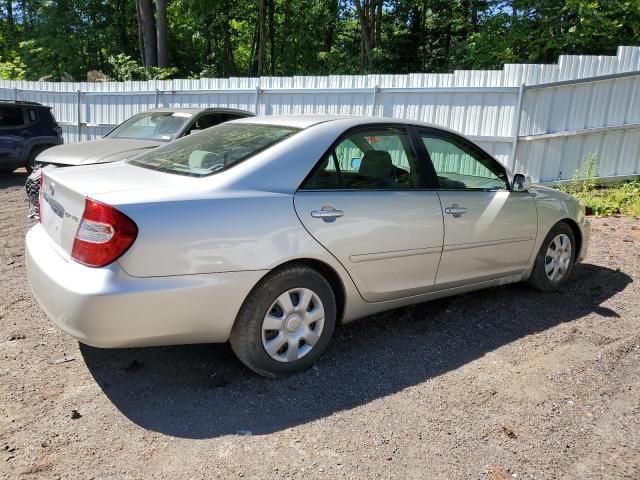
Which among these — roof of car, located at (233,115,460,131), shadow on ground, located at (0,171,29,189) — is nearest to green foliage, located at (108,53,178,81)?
shadow on ground, located at (0,171,29,189)

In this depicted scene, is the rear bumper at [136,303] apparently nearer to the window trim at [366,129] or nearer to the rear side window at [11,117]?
the window trim at [366,129]

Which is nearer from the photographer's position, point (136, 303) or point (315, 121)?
point (136, 303)

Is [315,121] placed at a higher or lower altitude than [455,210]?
higher

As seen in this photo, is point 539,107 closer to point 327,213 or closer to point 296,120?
point 296,120

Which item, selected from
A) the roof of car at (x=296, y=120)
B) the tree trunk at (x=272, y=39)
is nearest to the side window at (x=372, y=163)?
the roof of car at (x=296, y=120)

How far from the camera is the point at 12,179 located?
11.8 metres

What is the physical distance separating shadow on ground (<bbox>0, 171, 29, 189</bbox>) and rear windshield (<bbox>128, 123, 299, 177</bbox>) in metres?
8.49

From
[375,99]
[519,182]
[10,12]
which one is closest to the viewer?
[519,182]

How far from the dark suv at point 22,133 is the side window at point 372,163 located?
983cm

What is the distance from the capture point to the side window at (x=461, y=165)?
420cm

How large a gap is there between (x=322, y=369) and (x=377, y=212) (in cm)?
108

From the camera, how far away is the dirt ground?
263 cm

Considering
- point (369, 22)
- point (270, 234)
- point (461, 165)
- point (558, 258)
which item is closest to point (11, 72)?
point (369, 22)

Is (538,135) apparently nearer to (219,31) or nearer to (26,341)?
(26,341)
